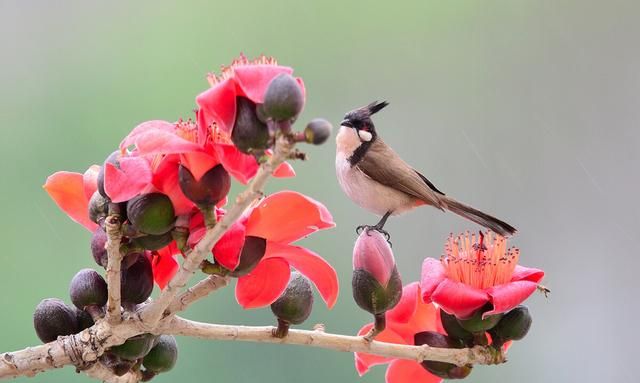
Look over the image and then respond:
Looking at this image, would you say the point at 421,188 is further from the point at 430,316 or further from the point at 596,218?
the point at 596,218

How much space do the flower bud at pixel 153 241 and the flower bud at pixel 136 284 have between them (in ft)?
0.16

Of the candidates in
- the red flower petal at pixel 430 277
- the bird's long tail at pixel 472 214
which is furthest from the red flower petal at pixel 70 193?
the bird's long tail at pixel 472 214

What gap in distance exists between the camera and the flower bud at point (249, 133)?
2.24 ft

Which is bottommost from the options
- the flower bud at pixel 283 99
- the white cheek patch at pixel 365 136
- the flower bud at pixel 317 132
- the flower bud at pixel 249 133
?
the flower bud at pixel 249 133

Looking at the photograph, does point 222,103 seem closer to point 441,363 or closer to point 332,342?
point 332,342

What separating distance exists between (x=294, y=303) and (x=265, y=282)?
34 mm

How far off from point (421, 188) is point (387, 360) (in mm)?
969

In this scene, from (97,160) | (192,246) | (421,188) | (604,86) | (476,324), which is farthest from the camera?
(604,86)

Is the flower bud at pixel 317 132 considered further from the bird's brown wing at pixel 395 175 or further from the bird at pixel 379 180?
the bird's brown wing at pixel 395 175

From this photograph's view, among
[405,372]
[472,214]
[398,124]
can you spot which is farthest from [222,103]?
[398,124]

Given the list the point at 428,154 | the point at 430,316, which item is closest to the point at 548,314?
the point at 428,154

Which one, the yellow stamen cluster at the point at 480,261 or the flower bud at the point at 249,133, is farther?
the yellow stamen cluster at the point at 480,261

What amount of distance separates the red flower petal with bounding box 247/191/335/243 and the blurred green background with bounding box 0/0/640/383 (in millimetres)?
2321

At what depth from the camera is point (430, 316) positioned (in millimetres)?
991
